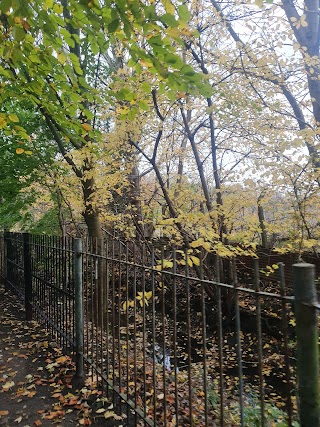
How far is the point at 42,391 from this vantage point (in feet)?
12.4

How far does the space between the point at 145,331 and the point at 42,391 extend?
1.64 metres

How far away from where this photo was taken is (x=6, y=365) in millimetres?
4496

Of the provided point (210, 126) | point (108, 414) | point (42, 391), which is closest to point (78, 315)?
point (42, 391)

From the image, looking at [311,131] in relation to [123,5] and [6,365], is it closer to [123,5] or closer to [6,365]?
[123,5]

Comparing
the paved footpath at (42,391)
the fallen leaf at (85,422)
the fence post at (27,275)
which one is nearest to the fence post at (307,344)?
the paved footpath at (42,391)

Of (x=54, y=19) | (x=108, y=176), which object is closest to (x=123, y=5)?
(x=54, y=19)

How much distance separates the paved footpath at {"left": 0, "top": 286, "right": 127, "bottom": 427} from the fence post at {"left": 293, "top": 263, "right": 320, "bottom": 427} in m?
2.31

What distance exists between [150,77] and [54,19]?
319 cm

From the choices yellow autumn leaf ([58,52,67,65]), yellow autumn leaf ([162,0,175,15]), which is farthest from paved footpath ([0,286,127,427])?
yellow autumn leaf ([162,0,175,15])

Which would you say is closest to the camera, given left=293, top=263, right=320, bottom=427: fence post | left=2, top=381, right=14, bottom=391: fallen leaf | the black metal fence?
left=293, top=263, right=320, bottom=427: fence post

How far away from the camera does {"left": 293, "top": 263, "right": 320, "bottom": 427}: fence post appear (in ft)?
4.68

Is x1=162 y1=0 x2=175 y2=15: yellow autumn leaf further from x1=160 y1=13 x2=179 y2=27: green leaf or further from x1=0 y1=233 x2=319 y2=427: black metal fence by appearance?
x1=0 y1=233 x2=319 y2=427: black metal fence

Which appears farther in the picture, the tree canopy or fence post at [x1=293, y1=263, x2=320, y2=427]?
the tree canopy

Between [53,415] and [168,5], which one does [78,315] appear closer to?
[53,415]
